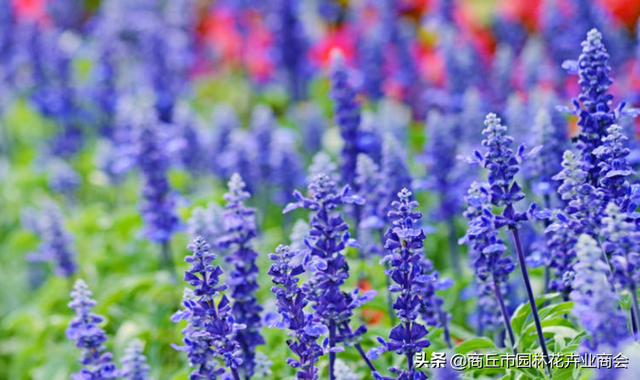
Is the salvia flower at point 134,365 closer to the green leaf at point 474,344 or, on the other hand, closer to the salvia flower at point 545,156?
the green leaf at point 474,344

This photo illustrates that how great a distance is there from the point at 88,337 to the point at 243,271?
67cm

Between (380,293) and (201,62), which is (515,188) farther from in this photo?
(201,62)

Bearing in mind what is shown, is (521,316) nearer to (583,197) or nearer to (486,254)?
(486,254)

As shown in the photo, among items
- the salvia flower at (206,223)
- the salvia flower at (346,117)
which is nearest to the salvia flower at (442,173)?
the salvia flower at (346,117)

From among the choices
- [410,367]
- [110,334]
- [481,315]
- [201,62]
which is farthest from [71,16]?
[410,367]

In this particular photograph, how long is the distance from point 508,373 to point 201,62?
275 inches

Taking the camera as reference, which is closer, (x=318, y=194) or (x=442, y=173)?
(x=318, y=194)

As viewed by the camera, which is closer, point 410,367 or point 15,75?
point 410,367

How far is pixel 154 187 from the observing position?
16.8 feet

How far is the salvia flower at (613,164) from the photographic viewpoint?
2953 millimetres

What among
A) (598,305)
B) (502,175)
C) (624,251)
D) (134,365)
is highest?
(502,175)

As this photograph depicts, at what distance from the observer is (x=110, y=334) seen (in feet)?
17.5

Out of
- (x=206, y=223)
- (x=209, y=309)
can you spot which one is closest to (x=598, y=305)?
(x=209, y=309)

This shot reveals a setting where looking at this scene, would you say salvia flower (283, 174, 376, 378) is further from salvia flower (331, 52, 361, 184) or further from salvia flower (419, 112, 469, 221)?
salvia flower (419, 112, 469, 221)
